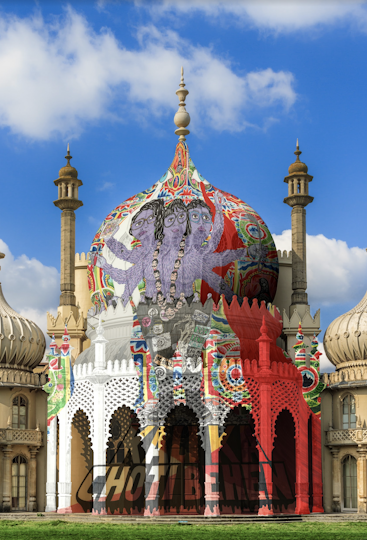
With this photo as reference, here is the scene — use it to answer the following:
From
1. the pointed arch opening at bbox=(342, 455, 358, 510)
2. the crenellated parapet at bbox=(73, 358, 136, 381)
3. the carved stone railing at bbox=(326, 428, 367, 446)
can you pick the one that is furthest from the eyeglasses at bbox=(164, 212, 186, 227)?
the pointed arch opening at bbox=(342, 455, 358, 510)

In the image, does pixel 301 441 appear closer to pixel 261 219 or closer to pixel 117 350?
pixel 117 350

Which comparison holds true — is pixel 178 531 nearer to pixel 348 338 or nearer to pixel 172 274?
pixel 172 274

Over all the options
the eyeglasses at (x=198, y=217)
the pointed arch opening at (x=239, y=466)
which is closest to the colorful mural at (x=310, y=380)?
the pointed arch opening at (x=239, y=466)

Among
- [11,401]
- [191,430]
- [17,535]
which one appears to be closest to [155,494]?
[191,430]

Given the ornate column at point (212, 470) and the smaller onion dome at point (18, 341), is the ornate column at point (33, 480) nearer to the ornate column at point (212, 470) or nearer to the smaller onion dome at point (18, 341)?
the smaller onion dome at point (18, 341)

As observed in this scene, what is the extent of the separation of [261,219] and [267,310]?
13.3 ft

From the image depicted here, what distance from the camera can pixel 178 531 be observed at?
24656 millimetres

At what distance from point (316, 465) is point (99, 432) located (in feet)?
24.3

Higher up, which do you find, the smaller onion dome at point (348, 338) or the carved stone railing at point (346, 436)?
the smaller onion dome at point (348, 338)

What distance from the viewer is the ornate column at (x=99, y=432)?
96.8 feet

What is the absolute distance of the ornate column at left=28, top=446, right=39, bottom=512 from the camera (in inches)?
1344

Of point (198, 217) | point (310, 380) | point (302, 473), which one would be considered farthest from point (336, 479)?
point (198, 217)

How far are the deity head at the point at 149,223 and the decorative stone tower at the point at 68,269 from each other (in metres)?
4.51

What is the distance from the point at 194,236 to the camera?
108 ft
